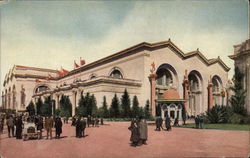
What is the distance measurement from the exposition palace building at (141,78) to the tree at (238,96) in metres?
0.48

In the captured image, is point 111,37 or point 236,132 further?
point 236,132

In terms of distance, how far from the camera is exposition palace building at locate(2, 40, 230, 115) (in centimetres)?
1242

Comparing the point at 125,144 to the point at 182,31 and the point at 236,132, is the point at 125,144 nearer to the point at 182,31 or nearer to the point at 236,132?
the point at 182,31

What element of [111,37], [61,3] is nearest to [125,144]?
[111,37]

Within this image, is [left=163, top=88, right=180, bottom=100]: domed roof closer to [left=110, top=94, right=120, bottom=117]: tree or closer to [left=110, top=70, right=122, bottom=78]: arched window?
[left=110, top=70, right=122, bottom=78]: arched window

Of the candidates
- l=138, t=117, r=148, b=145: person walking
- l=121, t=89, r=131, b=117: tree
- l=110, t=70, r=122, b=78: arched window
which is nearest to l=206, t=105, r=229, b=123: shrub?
l=121, t=89, r=131, b=117: tree

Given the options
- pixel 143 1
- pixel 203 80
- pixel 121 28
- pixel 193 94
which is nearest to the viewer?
pixel 143 1

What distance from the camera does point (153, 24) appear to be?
9.55 metres

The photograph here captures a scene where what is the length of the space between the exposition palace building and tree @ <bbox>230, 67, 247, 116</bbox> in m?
0.48

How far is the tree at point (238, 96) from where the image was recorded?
11.2m

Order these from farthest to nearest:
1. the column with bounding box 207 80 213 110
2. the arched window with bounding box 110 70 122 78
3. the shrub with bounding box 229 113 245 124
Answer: the arched window with bounding box 110 70 122 78 → the column with bounding box 207 80 213 110 → the shrub with bounding box 229 113 245 124

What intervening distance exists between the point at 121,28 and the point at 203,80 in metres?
7.36

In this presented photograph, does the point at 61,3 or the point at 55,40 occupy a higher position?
the point at 61,3

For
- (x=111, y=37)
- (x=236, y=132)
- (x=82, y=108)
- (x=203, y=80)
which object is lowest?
(x=236, y=132)
